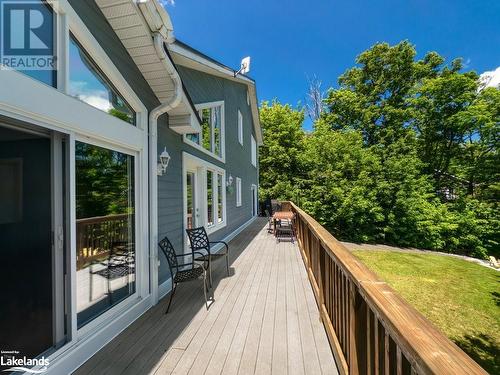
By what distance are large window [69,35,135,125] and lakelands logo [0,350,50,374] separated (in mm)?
2162

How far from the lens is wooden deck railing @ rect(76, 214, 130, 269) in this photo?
2383 millimetres

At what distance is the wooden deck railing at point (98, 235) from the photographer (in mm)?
2383

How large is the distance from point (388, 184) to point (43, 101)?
13731mm

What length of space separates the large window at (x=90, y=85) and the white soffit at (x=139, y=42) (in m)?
0.54

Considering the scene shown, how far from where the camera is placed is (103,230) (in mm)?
2709

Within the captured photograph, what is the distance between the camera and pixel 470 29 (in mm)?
16250

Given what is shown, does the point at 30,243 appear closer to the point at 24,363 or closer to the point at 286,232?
the point at 24,363

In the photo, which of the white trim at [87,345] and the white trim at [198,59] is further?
the white trim at [198,59]

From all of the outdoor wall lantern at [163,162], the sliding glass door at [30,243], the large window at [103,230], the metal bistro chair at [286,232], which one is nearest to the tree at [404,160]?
the metal bistro chair at [286,232]

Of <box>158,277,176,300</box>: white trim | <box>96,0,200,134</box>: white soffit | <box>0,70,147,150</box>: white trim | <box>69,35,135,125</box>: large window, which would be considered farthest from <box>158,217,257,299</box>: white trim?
<box>96,0,200,134</box>: white soffit

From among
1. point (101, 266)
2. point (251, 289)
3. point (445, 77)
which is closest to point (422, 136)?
point (445, 77)

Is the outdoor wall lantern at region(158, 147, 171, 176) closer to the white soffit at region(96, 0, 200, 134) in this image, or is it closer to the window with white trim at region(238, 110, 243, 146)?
the white soffit at region(96, 0, 200, 134)

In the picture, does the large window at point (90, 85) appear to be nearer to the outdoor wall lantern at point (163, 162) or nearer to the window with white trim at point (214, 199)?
the outdoor wall lantern at point (163, 162)

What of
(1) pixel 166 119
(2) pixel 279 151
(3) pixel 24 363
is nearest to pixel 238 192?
(1) pixel 166 119
